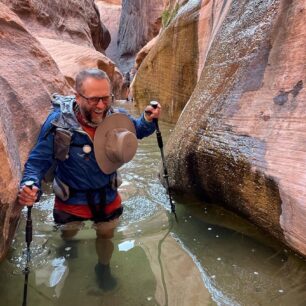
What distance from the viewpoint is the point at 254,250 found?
3.38 meters

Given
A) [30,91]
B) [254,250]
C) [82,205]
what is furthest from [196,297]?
[30,91]

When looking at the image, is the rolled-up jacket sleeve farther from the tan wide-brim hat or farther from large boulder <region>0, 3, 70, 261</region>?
large boulder <region>0, 3, 70, 261</region>

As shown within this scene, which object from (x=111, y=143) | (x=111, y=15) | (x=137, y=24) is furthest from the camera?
(x=111, y=15)

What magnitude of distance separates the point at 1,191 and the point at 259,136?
7.01ft

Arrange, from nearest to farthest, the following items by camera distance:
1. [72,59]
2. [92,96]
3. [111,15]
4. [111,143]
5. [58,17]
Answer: [92,96]
[111,143]
[72,59]
[58,17]
[111,15]

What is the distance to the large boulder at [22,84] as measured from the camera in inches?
154

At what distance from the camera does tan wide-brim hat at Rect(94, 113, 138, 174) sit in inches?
113

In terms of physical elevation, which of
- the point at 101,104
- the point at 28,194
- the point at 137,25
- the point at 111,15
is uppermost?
the point at 111,15

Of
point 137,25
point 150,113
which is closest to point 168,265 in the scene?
point 150,113

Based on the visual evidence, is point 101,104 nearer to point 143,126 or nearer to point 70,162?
point 70,162

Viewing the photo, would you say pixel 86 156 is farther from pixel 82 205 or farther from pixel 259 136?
pixel 259 136

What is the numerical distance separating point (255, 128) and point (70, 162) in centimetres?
165

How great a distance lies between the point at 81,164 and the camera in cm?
294

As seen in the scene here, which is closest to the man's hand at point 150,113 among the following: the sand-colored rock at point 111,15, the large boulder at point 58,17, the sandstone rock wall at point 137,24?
the large boulder at point 58,17
